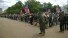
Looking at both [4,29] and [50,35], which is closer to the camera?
[50,35]

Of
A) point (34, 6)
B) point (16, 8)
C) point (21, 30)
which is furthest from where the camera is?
point (21, 30)

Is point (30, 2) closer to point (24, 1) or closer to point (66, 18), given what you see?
point (24, 1)

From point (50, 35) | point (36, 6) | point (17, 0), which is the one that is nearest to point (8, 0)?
point (17, 0)

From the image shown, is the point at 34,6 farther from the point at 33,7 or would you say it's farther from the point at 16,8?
the point at 16,8

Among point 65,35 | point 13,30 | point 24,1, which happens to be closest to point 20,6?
point 24,1

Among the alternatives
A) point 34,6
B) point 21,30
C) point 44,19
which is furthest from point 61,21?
point 21,30

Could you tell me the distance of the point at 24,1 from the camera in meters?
3.99

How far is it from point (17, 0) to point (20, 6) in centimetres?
10

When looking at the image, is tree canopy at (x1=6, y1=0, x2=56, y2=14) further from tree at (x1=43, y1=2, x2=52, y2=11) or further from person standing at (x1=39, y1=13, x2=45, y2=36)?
person standing at (x1=39, y1=13, x2=45, y2=36)

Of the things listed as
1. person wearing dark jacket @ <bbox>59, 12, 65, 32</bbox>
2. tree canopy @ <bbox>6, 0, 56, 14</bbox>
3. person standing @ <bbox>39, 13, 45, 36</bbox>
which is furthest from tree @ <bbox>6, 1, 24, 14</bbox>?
person wearing dark jacket @ <bbox>59, 12, 65, 32</bbox>

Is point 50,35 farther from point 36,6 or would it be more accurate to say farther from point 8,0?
point 8,0

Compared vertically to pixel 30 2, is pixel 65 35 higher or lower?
lower

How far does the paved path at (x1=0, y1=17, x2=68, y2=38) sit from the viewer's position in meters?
3.97

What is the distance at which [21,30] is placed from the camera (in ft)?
13.7
